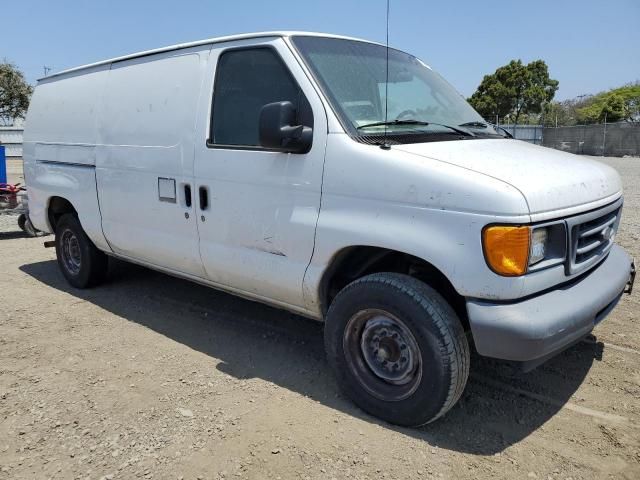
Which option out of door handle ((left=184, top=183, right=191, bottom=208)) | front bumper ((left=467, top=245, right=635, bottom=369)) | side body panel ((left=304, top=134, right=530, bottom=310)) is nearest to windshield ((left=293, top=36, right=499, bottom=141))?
side body panel ((left=304, top=134, right=530, bottom=310))

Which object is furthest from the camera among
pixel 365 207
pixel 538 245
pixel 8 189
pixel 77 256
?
Answer: pixel 8 189

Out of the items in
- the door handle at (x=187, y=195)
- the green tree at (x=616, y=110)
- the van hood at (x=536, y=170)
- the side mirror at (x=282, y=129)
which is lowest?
the door handle at (x=187, y=195)

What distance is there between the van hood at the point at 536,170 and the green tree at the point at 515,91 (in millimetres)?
49251

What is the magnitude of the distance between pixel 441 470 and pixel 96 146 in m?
3.93

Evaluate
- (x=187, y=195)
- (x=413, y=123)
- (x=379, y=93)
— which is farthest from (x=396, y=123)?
(x=187, y=195)

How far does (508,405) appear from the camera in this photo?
329cm

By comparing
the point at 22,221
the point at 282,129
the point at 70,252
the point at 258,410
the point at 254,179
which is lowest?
the point at 258,410

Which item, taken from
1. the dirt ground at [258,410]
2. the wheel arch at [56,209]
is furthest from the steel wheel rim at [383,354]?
the wheel arch at [56,209]

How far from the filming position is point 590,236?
306 cm

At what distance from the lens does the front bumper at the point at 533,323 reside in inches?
102

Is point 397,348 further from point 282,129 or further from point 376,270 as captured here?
point 282,129

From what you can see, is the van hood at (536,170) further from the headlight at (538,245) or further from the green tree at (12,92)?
the green tree at (12,92)

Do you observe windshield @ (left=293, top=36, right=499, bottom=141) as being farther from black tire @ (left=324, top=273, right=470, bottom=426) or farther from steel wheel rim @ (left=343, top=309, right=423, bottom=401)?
steel wheel rim @ (left=343, top=309, right=423, bottom=401)

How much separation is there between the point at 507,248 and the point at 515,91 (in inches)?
2059
